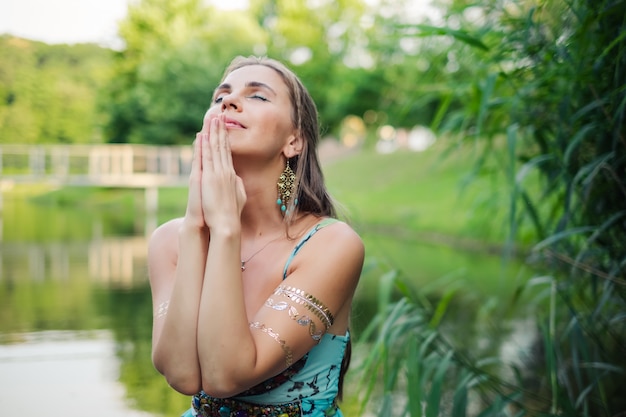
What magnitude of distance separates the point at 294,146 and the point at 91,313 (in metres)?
5.43

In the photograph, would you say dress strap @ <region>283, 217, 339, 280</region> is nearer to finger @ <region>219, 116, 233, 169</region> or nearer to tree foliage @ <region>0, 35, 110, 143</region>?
finger @ <region>219, 116, 233, 169</region>

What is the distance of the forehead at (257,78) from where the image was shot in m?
1.57

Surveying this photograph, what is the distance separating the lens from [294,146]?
162cm

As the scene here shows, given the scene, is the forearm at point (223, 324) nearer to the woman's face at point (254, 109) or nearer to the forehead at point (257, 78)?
the woman's face at point (254, 109)

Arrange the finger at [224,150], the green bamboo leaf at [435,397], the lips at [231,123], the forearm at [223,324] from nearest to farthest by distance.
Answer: the forearm at [223,324]
the finger at [224,150]
the lips at [231,123]
the green bamboo leaf at [435,397]

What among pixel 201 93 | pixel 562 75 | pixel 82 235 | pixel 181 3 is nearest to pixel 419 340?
pixel 562 75

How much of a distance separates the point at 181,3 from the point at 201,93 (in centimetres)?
576

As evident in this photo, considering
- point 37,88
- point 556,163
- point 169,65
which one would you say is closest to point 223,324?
point 556,163

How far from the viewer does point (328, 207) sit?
170 cm

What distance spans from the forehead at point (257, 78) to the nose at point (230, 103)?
0.17 ft

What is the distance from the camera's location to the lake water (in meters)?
4.20

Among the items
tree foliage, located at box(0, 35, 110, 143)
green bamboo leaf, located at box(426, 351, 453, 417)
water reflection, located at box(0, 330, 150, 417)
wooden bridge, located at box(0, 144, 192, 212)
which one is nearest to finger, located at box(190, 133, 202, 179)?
green bamboo leaf, located at box(426, 351, 453, 417)

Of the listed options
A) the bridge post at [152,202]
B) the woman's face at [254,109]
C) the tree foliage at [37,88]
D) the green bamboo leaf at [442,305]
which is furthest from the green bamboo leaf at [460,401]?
the bridge post at [152,202]

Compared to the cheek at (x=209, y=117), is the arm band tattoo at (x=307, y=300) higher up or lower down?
lower down
